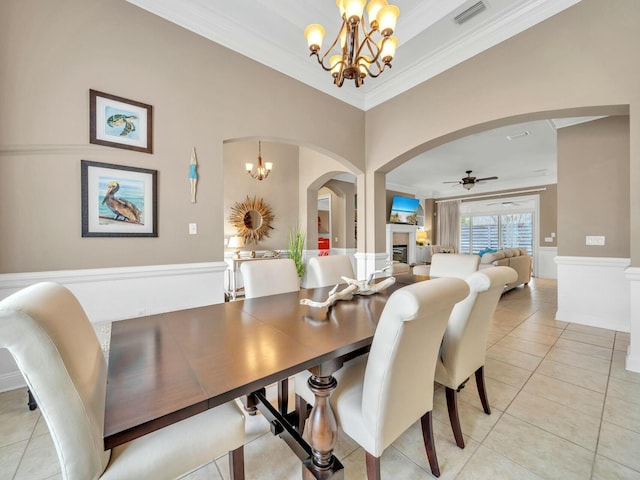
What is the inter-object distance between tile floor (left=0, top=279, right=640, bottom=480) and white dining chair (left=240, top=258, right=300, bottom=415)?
87 cm

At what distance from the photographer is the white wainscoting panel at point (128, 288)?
1988mm

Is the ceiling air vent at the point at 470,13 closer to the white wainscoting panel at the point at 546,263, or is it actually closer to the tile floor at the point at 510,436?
the tile floor at the point at 510,436

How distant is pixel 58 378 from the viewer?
0.67 meters

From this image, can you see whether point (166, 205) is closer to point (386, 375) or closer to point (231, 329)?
point (231, 329)

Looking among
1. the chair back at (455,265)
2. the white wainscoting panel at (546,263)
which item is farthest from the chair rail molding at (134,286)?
the white wainscoting panel at (546,263)

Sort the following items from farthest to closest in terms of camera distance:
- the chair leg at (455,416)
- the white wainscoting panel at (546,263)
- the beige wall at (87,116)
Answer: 1. the white wainscoting panel at (546,263)
2. the beige wall at (87,116)
3. the chair leg at (455,416)

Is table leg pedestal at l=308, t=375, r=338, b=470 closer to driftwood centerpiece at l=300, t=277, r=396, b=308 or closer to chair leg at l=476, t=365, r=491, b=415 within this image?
driftwood centerpiece at l=300, t=277, r=396, b=308

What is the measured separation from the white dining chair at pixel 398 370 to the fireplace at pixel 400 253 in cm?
762

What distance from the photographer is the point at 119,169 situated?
227 cm

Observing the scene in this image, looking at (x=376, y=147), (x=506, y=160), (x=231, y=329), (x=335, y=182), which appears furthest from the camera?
(x=335, y=182)

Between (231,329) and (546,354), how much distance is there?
3065 mm

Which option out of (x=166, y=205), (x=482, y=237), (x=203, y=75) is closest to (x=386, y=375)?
(x=166, y=205)

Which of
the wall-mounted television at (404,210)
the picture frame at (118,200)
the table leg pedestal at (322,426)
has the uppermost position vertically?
the wall-mounted television at (404,210)

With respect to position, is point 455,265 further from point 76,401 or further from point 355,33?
point 76,401
